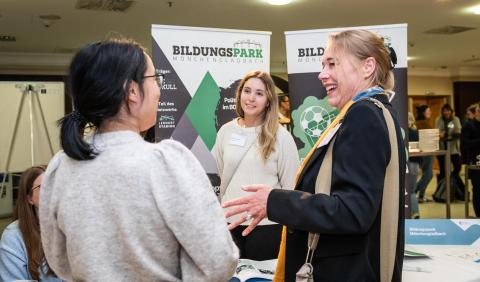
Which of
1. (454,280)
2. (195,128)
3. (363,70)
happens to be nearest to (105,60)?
(363,70)

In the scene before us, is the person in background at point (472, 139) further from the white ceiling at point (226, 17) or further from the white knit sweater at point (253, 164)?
the white knit sweater at point (253, 164)

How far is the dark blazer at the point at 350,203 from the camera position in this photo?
119cm

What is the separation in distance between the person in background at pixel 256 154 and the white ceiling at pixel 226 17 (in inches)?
134

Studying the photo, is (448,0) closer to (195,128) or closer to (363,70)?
(195,128)

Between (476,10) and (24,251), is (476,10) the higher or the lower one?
the higher one

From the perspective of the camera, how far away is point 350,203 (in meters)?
1.18

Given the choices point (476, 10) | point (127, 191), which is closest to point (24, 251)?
point (127, 191)

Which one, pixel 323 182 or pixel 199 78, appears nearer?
pixel 323 182

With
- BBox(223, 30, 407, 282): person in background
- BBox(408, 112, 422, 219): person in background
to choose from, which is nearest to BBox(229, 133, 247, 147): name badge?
BBox(223, 30, 407, 282): person in background

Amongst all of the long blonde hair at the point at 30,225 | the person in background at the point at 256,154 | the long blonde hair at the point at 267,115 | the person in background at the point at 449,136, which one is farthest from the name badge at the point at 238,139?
the person in background at the point at 449,136

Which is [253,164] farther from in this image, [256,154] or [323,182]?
[323,182]

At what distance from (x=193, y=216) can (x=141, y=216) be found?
3.9 inches

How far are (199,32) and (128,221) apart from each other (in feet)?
8.74

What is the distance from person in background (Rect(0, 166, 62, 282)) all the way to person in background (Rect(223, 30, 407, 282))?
1082 millimetres
